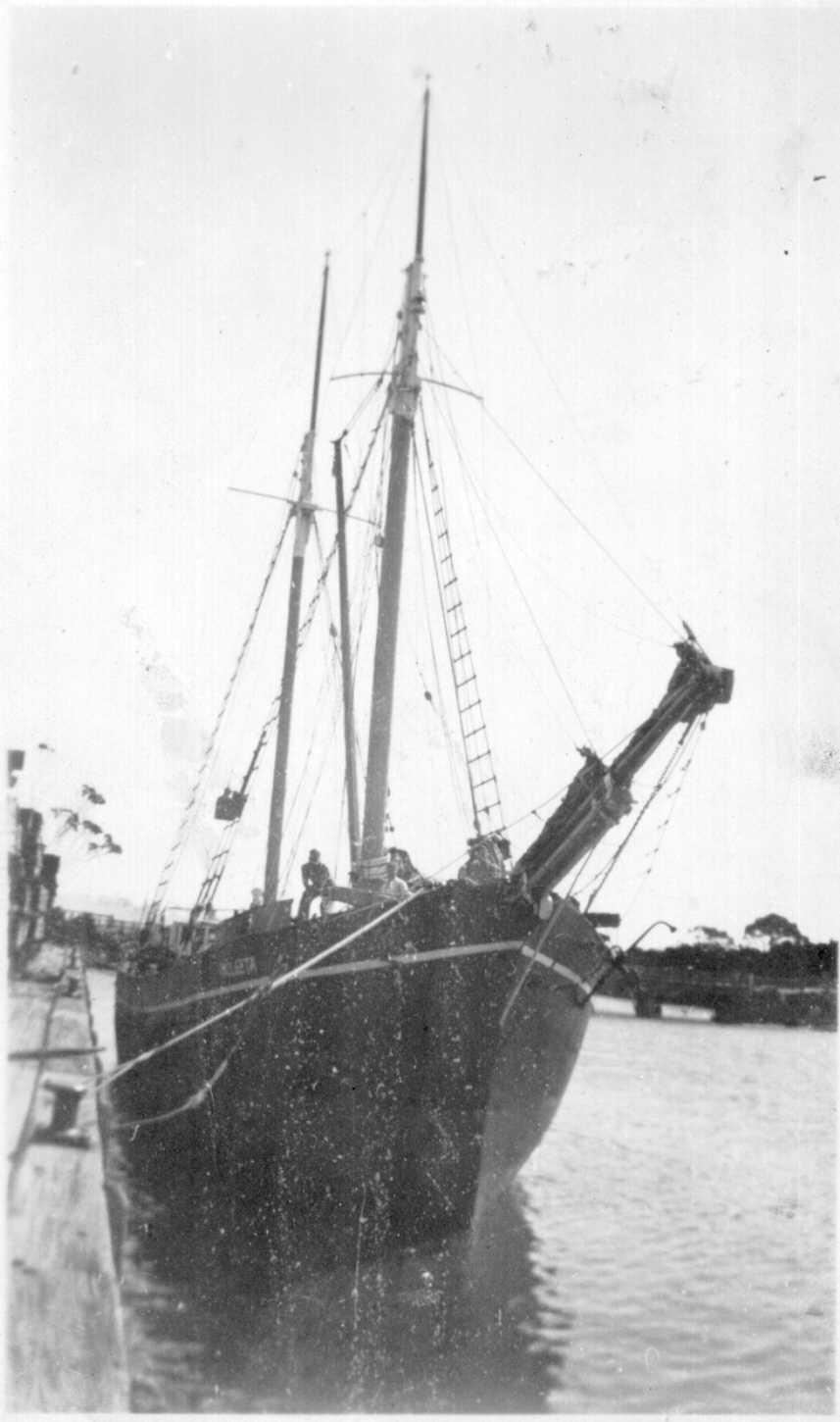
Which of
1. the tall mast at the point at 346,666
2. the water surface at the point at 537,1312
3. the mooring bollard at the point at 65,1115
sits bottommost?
the water surface at the point at 537,1312

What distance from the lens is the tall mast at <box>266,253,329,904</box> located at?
18047mm

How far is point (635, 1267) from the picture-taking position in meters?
11.6

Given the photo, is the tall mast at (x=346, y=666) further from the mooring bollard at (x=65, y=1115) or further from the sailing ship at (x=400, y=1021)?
the mooring bollard at (x=65, y=1115)

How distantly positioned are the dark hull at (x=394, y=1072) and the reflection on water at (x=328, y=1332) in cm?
58

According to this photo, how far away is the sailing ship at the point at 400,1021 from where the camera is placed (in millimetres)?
9891

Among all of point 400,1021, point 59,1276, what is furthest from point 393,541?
point 59,1276

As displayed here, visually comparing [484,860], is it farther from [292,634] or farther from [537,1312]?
[292,634]

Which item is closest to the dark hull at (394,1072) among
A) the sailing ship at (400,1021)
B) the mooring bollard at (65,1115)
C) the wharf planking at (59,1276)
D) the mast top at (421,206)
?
the sailing ship at (400,1021)

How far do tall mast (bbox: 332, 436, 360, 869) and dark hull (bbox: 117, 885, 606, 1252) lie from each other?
3957mm

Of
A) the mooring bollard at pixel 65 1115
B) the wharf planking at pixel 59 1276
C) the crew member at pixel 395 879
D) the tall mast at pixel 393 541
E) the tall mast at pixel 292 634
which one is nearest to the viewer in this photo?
the wharf planking at pixel 59 1276

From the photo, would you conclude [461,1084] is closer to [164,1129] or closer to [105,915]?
[164,1129]

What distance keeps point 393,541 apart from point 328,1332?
26.6ft

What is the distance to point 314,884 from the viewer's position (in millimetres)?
12438

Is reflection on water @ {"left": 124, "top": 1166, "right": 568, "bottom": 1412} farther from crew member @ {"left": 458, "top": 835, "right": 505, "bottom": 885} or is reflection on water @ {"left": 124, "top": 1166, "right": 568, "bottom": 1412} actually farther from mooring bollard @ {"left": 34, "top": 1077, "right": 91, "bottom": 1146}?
crew member @ {"left": 458, "top": 835, "right": 505, "bottom": 885}
